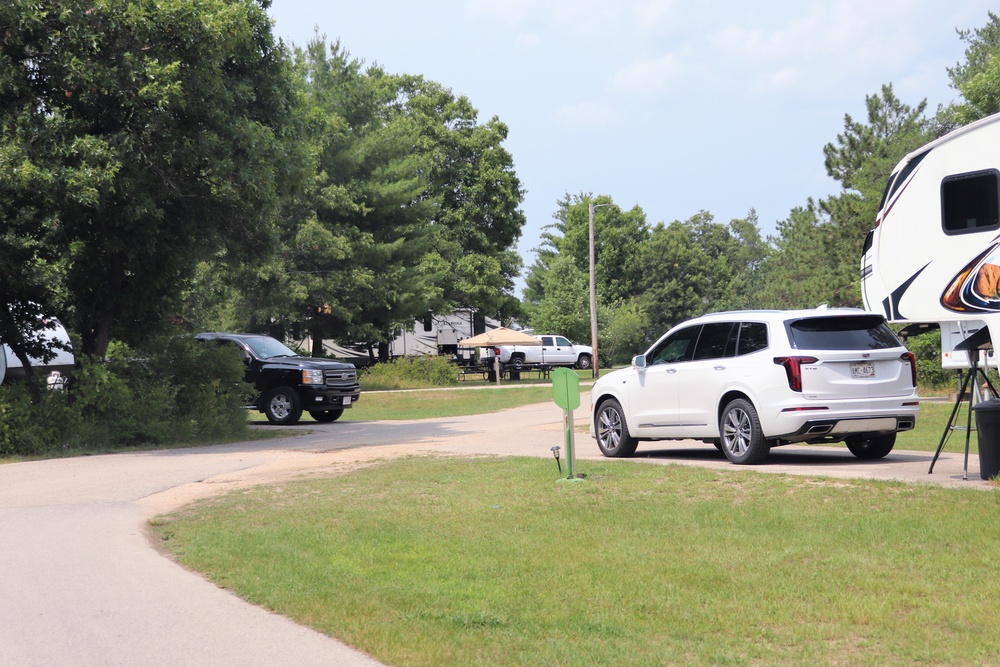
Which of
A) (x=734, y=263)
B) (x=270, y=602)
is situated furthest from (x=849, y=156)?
(x=734, y=263)

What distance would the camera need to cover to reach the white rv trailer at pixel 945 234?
11008 millimetres

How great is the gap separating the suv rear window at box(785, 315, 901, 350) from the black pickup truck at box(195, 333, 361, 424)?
1308 cm

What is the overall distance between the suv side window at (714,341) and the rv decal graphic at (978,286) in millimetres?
3054

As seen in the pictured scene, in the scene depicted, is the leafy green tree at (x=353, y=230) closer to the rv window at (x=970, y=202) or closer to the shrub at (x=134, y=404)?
the shrub at (x=134, y=404)

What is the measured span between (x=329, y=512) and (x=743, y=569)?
4460mm

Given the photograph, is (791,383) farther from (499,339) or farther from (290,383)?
(499,339)

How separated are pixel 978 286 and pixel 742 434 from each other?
338 centimetres

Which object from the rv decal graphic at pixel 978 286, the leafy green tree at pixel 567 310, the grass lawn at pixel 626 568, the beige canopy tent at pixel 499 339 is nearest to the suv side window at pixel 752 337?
the grass lawn at pixel 626 568

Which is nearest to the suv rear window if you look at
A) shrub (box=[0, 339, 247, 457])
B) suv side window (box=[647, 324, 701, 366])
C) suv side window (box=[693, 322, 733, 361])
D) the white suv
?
the white suv

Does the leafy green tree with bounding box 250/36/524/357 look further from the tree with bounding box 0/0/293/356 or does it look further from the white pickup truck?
the tree with bounding box 0/0/293/356

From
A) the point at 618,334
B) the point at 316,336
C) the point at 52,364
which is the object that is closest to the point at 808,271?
the point at 618,334

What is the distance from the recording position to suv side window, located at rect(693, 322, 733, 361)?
13.8 meters

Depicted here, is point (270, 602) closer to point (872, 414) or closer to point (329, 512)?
point (329, 512)

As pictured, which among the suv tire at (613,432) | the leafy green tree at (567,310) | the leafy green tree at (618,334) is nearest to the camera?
the suv tire at (613,432)
